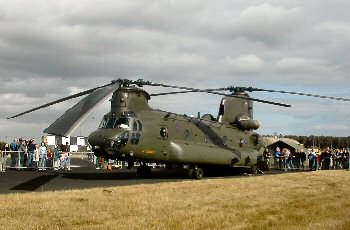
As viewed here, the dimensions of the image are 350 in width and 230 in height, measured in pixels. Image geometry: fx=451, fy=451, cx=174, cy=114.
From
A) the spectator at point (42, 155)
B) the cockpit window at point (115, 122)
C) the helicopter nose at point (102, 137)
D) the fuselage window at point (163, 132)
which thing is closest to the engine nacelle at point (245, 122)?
the fuselage window at point (163, 132)

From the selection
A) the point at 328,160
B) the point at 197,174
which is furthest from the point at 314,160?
the point at 197,174

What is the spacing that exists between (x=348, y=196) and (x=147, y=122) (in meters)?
11.0

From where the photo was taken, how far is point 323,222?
10.7m

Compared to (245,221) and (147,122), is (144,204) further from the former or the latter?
(147,122)

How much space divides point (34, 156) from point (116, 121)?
36.9 feet

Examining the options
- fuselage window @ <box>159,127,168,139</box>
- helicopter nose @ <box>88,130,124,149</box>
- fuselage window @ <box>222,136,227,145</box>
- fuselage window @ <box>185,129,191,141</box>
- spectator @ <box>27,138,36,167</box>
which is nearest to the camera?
helicopter nose @ <box>88,130,124,149</box>

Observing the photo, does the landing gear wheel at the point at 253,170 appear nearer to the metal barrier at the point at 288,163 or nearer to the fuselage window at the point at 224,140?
the fuselage window at the point at 224,140

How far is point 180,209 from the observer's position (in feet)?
41.0

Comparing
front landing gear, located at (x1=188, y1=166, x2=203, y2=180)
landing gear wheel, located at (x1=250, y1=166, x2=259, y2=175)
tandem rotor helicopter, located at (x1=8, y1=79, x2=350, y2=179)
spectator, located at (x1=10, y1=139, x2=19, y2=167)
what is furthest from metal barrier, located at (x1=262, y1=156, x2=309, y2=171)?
spectator, located at (x1=10, y1=139, x2=19, y2=167)

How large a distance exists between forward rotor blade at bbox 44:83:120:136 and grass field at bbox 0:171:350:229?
2.26 m

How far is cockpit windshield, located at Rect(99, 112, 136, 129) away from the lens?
2256cm

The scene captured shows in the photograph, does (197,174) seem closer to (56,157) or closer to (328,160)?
(56,157)

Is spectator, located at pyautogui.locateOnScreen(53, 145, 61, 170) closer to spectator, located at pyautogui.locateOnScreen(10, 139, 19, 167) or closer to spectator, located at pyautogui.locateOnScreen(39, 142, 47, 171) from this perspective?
spectator, located at pyautogui.locateOnScreen(39, 142, 47, 171)

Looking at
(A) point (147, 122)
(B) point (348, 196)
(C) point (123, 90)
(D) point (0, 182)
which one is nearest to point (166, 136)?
Answer: (A) point (147, 122)
